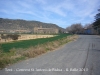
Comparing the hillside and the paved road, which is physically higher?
the hillside

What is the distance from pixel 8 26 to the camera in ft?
379

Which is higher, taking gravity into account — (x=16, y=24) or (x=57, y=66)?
(x=16, y=24)

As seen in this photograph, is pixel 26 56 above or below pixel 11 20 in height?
below

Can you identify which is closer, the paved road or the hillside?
the paved road

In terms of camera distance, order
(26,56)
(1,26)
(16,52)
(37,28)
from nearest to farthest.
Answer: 1. (26,56)
2. (16,52)
3. (1,26)
4. (37,28)

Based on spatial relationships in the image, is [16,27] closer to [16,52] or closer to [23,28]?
[23,28]

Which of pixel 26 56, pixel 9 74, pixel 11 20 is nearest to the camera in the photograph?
pixel 9 74

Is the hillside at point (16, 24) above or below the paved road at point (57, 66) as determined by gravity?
above

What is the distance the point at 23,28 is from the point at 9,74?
12446 cm

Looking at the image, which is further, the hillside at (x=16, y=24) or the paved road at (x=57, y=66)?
the hillside at (x=16, y=24)

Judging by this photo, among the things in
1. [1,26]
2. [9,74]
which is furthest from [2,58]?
[1,26]

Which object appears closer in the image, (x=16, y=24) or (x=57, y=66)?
(x=57, y=66)

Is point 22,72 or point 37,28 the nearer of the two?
point 22,72

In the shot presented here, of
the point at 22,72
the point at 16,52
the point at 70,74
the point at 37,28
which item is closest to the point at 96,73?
the point at 70,74
